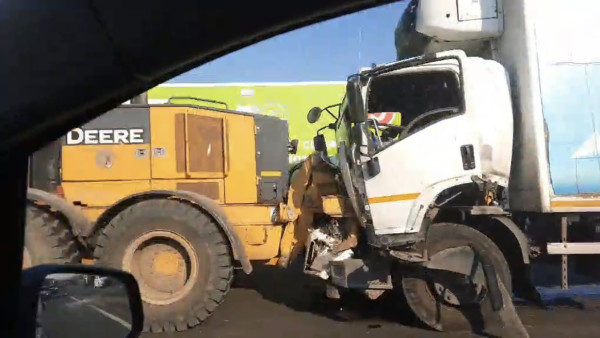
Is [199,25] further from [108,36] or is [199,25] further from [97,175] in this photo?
[97,175]

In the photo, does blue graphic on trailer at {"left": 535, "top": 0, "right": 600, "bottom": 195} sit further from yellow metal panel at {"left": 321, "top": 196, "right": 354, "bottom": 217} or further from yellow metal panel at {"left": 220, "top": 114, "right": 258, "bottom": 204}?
yellow metal panel at {"left": 220, "top": 114, "right": 258, "bottom": 204}

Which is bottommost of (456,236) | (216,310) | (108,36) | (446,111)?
(216,310)

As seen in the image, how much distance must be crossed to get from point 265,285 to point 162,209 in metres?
2.26

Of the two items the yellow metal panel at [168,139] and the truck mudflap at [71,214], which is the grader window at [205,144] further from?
the truck mudflap at [71,214]

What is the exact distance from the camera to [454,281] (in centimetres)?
645

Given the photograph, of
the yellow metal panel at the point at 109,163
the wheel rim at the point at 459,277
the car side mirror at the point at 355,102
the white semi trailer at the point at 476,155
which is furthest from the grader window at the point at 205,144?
the wheel rim at the point at 459,277

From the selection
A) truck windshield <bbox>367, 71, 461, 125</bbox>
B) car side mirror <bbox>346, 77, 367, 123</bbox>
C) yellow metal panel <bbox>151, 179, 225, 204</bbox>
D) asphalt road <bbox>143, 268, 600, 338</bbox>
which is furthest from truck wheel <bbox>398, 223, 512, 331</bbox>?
yellow metal panel <bbox>151, 179, 225, 204</bbox>

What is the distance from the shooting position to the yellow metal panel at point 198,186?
7.55 metres

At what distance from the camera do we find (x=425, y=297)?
6.52 m

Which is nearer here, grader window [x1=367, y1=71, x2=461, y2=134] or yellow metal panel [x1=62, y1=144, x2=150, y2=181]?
grader window [x1=367, y1=71, x2=461, y2=134]

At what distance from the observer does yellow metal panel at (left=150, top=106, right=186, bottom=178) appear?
753cm

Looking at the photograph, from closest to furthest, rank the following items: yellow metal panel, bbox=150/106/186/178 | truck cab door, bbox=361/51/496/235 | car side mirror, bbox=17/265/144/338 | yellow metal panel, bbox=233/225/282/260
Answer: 1. car side mirror, bbox=17/265/144/338
2. truck cab door, bbox=361/51/496/235
3. yellow metal panel, bbox=233/225/282/260
4. yellow metal panel, bbox=150/106/186/178

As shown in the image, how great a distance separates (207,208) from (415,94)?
7.45 ft

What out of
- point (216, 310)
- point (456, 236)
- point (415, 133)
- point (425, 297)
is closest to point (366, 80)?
point (415, 133)
